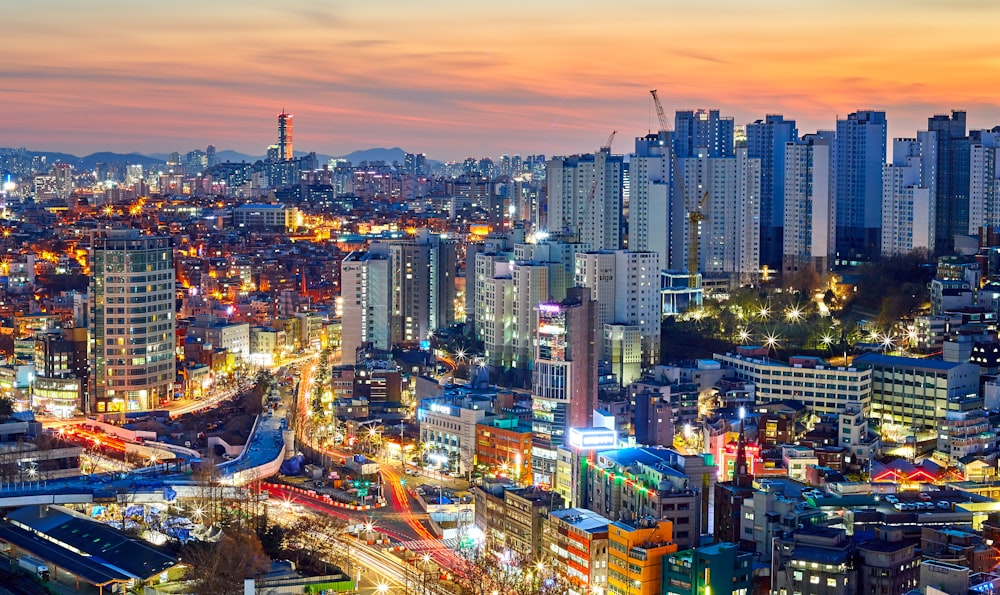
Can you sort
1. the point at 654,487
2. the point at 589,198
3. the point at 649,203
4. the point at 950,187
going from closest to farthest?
the point at 654,487 < the point at 649,203 < the point at 950,187 < the point at 589,198

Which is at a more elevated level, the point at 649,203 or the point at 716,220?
the point at 649,203

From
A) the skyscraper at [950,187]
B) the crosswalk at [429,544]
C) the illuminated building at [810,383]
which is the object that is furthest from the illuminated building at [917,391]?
the skyscraper at [950,187]

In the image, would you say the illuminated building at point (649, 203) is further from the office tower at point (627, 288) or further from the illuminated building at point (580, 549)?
the illuminated building at point (580, 549)

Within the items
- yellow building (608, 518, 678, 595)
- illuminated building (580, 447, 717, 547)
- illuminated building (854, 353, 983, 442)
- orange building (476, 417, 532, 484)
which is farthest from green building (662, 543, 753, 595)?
illuminated building (854, 353, 983, 442)

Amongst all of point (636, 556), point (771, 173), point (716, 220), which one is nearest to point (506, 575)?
point (636, 556)

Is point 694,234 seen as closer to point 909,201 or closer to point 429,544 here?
point 909,201

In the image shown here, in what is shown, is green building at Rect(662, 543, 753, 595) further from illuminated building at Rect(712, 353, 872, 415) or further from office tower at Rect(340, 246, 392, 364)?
office tower at Rect(340, 246, 392, 364)
